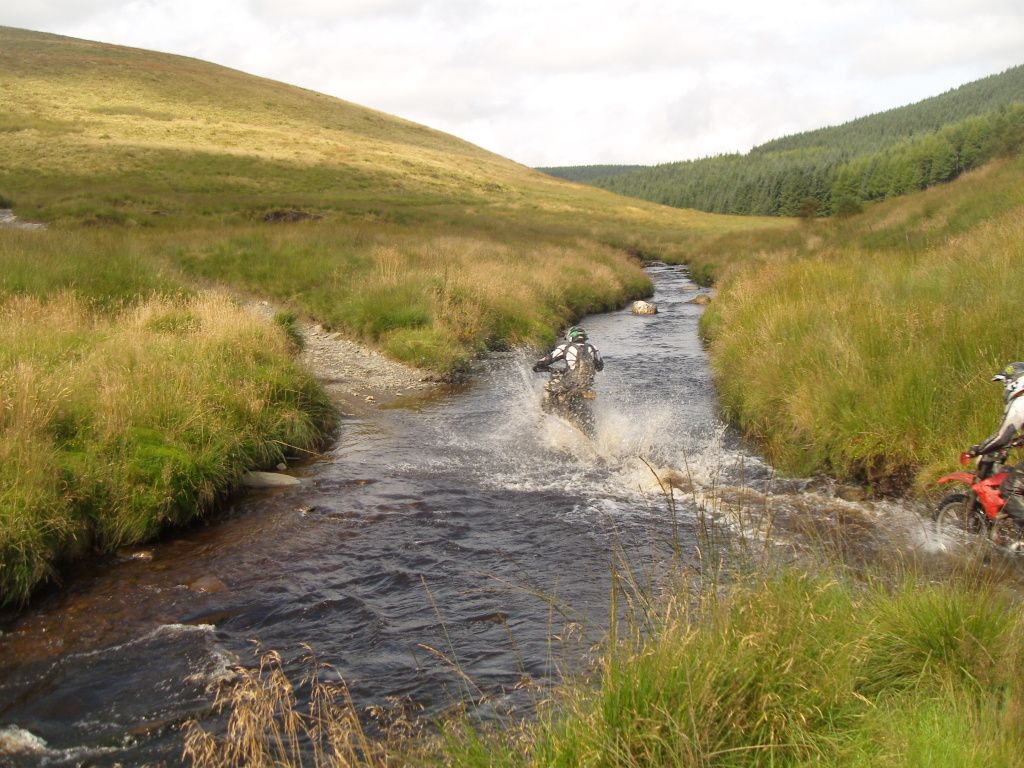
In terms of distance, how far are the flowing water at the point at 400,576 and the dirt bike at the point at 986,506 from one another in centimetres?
43

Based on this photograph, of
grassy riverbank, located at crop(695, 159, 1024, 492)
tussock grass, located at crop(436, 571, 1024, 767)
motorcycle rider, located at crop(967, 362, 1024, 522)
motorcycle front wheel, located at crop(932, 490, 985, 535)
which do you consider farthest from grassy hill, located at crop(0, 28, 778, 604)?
motorcycle rider, located at crop(967, 362, 1024, 522)

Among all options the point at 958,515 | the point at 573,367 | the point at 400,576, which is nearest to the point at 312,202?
the point at 573,367

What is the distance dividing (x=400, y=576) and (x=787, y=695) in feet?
13.6

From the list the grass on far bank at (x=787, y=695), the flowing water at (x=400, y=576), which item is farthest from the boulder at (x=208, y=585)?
the grass on far bank at (x=787, y=695)

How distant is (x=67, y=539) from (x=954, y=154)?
13426 cm

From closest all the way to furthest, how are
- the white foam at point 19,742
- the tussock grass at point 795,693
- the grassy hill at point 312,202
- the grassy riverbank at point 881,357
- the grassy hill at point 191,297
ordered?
the tussock grass at point 795,693 → the white foam at point 19,742 → the grassy hill at point 191,297 → the grassy riverbank at point 881,357 → the grassy hill at point 312,202

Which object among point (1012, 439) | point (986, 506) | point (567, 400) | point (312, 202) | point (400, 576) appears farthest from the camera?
point (312, 202)

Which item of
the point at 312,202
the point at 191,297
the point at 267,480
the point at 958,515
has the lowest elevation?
the point at 267,480

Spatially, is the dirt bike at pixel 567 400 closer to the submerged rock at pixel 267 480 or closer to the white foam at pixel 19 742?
the submerged rock at pixel 267 480

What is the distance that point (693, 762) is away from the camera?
120 inches

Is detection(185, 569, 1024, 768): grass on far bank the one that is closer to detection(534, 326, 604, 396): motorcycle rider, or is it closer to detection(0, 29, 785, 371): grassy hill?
detection(534, 326, 604, 396): motorcycle rider

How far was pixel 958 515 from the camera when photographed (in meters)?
7.02

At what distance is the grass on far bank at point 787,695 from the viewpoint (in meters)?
3.18

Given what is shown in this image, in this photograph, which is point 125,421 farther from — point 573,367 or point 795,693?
point 795,693
